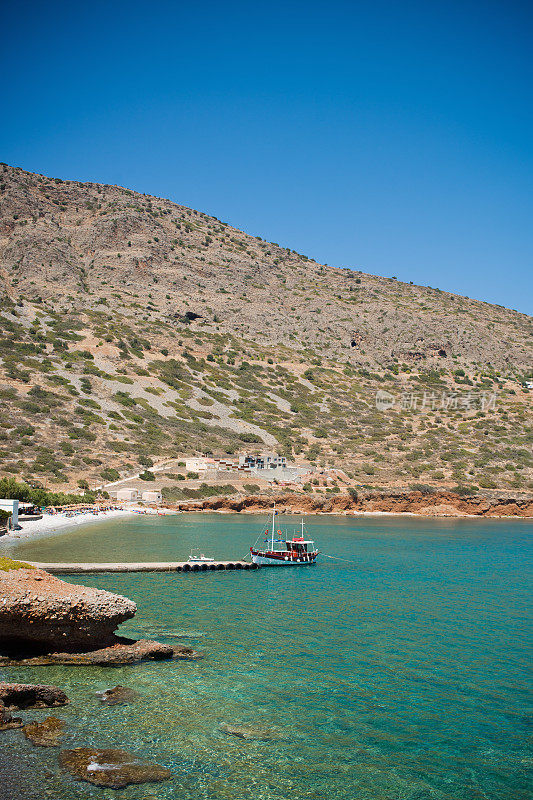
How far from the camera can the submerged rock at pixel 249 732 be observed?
12625mm

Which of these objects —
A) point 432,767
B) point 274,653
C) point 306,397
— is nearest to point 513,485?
point 306,397

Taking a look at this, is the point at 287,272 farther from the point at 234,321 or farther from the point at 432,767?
the point at 432,767

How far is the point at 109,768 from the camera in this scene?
1080cm

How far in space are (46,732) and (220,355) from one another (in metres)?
94.7

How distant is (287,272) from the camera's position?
144 meters

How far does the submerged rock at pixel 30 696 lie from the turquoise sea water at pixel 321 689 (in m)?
0.30

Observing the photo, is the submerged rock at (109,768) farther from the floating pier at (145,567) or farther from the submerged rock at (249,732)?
the floating pier at (145,567)

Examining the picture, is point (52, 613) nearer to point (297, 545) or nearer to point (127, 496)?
point (297, 545)

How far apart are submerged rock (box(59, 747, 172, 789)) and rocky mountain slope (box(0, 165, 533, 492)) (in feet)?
166

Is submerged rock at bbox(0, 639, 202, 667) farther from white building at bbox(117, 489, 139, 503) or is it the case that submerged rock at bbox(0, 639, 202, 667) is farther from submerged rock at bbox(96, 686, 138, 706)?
white building at bbox(117, 489, 139, 503)

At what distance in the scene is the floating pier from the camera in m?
30.0

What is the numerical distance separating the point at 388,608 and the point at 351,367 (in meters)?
90.7

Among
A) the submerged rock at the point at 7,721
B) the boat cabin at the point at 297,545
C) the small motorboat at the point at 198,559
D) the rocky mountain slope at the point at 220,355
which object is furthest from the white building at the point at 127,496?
the submerged rock at the point at 7,721

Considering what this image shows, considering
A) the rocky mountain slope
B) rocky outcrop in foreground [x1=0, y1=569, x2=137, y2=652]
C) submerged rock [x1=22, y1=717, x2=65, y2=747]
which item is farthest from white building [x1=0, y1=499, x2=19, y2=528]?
submerged rock [x1=22, y1=717, x2=65, y2=747]
